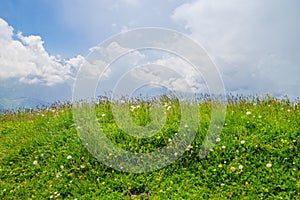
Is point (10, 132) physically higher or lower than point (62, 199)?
higher

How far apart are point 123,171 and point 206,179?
5.82 feet

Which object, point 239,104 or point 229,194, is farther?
point 239,104

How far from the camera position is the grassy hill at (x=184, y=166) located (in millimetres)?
6512

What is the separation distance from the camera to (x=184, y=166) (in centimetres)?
721

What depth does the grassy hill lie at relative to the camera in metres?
6.51

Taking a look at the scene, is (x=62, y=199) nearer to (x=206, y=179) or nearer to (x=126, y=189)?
(x=126, y=189)

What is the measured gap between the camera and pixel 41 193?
732 cm

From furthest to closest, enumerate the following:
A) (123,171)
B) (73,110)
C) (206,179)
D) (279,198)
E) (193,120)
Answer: (73,110)
(193,120)
(123,171)
(206,179)
(279,198)

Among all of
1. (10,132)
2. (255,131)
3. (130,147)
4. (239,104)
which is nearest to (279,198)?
(255,131)

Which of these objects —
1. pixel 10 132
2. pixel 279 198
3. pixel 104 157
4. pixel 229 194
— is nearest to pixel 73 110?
pixel 10 132

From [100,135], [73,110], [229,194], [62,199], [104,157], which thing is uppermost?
[73,110]

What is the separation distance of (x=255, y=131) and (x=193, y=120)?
57.0 inches

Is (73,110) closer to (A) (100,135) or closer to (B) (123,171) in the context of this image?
(A) (100,135)

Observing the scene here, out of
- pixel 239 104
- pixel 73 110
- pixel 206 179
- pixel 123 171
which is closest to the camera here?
pixel 206 179
